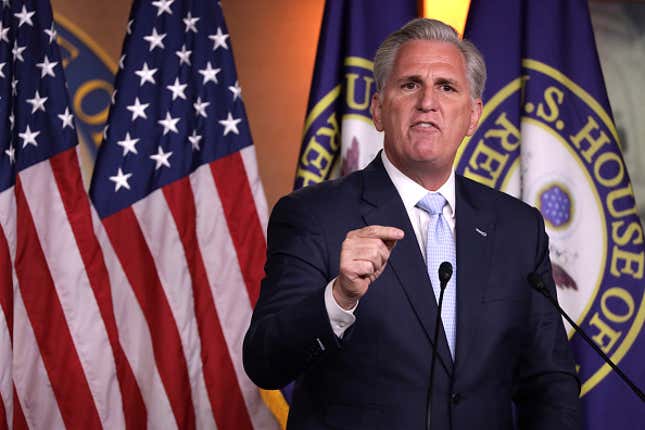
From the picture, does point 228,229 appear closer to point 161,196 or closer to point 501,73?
point 161,196

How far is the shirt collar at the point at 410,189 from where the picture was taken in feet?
6.57

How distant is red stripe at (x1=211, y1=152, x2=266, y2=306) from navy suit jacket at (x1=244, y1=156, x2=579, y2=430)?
1.50 meters

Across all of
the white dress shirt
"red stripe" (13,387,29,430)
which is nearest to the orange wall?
"red stripe" (13,387,29,430)

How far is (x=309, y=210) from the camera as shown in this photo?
189 cm

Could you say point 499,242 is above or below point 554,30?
below

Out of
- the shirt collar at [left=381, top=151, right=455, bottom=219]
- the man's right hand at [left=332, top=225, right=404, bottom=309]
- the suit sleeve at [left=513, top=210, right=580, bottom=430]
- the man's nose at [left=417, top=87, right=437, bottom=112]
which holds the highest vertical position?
the man's nose at [left=417, top=87, right=437, bottom=112]

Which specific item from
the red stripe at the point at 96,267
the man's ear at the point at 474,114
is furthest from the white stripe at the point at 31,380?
the man's ear at the point at 474,114

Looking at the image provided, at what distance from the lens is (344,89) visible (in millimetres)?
3561

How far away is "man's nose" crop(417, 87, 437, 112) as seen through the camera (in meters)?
2.02

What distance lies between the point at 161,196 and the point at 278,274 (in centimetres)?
175

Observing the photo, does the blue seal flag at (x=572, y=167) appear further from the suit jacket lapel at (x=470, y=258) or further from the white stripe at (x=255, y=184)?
the suit jacket lapel at (x=470, y=258)

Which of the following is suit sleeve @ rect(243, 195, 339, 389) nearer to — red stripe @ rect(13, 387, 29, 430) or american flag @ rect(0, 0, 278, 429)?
american flag @ rect(0, 0, 278, 429)

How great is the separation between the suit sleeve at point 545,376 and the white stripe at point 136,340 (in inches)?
67.5

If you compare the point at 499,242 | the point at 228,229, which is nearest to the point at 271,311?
the point at 499,242
